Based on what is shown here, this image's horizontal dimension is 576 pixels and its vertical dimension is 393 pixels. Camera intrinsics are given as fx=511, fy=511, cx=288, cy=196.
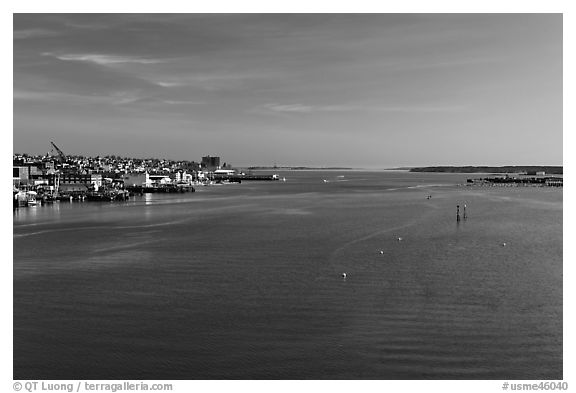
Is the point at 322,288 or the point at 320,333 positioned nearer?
the point at 320,333

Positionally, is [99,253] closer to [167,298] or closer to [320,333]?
[167,298]

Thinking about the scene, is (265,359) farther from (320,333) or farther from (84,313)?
(84,313)

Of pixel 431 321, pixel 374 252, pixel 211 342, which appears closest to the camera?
pixel 211 342

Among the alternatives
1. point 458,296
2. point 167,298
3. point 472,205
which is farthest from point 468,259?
Result: point 472,205

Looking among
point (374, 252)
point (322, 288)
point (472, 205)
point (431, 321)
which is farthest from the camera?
point (472, 205)

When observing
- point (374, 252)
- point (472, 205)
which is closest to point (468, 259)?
point (374, 252)

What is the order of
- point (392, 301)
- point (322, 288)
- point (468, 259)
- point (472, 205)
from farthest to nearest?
point (472, 205), point (468, 259), point (322, 288), point (392, 301)
